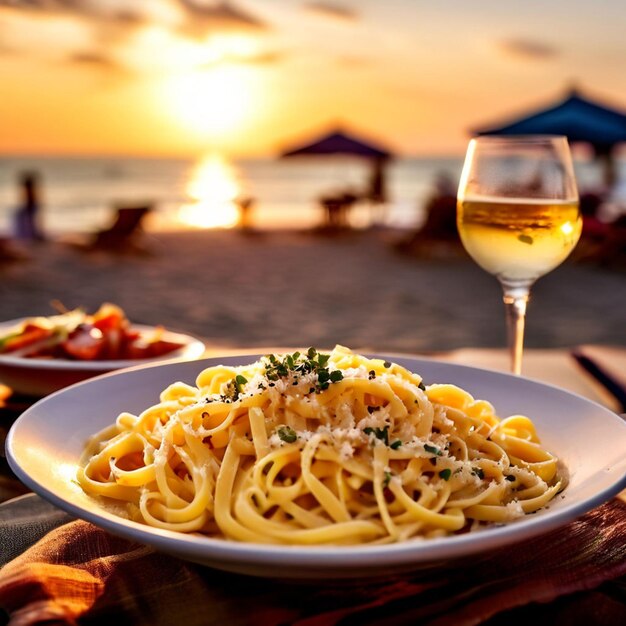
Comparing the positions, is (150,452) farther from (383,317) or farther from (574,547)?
(383,317)

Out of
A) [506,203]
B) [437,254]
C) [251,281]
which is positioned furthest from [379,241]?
[506,203]

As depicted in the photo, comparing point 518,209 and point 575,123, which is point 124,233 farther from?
point 518,209

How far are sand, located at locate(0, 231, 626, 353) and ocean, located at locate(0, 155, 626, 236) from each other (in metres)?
5.94

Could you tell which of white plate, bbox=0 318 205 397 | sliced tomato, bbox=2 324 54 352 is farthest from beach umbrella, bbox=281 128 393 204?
white plate, bbox=0 318 205 397

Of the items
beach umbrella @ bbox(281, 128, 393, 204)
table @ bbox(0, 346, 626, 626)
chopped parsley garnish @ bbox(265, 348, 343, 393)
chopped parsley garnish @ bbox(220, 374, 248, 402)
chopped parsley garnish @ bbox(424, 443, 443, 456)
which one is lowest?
table @ bbox(0, 346, 626, 626)

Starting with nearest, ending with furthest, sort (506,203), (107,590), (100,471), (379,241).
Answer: (107,590) < (100,471) < (506,203) < (379,241)

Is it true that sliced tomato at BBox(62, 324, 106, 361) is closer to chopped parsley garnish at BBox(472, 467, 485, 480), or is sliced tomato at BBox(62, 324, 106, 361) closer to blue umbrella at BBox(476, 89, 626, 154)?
chopped parsley garnish at BBox(472, 467, 485, 480)

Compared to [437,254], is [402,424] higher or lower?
higher

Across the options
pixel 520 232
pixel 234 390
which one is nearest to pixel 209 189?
pixel 520 232

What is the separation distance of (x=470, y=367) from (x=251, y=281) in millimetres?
12174

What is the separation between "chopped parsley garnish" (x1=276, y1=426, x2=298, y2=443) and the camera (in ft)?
4.35

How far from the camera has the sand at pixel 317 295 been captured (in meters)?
9.78

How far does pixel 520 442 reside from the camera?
1.58 metres

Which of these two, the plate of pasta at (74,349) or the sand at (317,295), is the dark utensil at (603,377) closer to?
the plate of pasta at (74,349)
